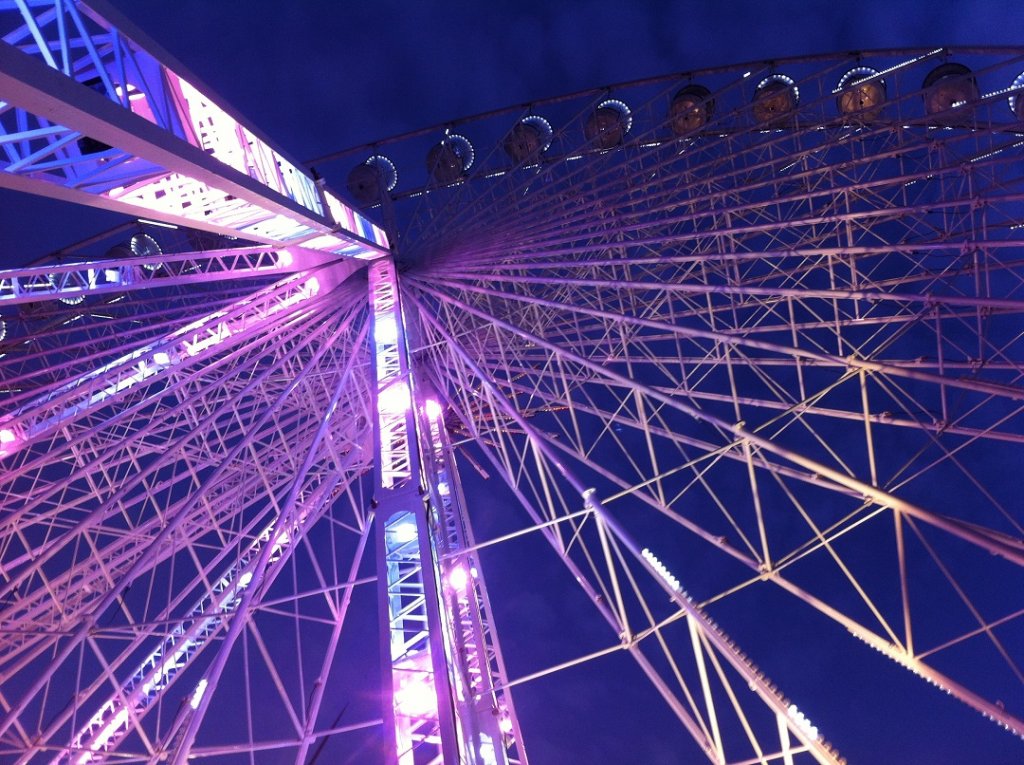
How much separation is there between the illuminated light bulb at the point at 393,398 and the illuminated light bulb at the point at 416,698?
5136 millimetres

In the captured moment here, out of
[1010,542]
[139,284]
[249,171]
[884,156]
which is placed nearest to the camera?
[249,171]

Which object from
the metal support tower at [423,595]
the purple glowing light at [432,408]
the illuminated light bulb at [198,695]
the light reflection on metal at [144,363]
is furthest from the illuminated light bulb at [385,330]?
the illuminated light bulb at [198,695]

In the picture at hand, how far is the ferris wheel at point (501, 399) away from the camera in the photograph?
10.2 meters

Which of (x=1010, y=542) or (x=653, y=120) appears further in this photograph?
(x=653, y=120)

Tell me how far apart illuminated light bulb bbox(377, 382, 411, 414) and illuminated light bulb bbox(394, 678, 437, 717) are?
5.14m

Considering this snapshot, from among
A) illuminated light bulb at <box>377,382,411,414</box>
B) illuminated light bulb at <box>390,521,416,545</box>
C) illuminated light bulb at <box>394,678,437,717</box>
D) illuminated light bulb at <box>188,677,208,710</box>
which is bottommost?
illuminated light bulb at <box>188,677,208,710</box>

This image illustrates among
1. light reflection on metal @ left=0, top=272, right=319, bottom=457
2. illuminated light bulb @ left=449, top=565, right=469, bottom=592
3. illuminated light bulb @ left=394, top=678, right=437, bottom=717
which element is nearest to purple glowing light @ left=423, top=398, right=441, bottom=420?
light reflection on metal @ left=0, top=272, right=319, bottom=457

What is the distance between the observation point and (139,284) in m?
13.8

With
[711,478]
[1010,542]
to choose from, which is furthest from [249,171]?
[711,478]

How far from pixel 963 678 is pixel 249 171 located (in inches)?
1454

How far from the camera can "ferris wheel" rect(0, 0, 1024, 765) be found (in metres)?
10.2

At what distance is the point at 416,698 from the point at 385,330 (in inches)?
301

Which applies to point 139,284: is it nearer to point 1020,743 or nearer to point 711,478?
point 711,478

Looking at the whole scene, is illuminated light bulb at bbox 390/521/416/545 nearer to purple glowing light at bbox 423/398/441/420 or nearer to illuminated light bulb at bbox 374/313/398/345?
illuminated light bulb at bbox 374/313/398/345
